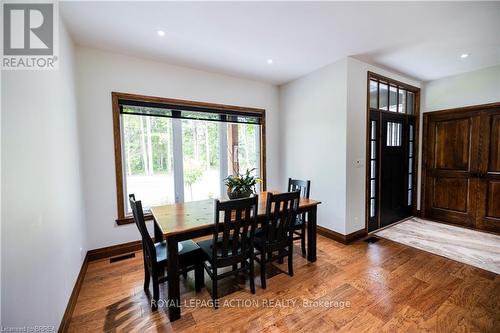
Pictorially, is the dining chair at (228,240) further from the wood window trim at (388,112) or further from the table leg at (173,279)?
the wood window trim at (388,112)

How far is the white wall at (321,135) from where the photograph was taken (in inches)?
126

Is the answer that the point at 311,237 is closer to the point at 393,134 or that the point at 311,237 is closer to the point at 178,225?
the point at 178,225

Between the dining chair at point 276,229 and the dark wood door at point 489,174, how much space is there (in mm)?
3584

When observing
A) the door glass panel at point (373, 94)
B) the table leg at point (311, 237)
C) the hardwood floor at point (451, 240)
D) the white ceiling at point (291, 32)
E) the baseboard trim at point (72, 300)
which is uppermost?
the white ceiling at point (291, 32)

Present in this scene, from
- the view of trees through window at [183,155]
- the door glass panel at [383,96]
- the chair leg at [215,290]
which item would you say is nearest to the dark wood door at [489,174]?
the door glass panel at [383,96]

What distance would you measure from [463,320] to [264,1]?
10.3 ft

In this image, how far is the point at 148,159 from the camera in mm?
3227

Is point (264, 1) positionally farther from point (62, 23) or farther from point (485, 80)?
point (485, 80)

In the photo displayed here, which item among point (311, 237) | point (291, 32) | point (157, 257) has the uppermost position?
point (291, 32)

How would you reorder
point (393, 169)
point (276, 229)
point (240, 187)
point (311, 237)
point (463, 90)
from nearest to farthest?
1. point (276, 229)
2. point (240, 187)
3. point (311, 237)
4. point (463, 90)
5. point (393, 169)

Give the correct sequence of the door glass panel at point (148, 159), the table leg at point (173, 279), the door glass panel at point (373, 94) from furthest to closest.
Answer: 1. the door glass panel at point (373, 94)
2. the door glass panel at point (148, 159)
3. the table leg at point (173, 279)

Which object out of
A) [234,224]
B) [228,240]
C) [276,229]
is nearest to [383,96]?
[276,229]

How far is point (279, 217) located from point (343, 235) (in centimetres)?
147

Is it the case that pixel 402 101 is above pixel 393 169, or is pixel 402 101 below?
above
